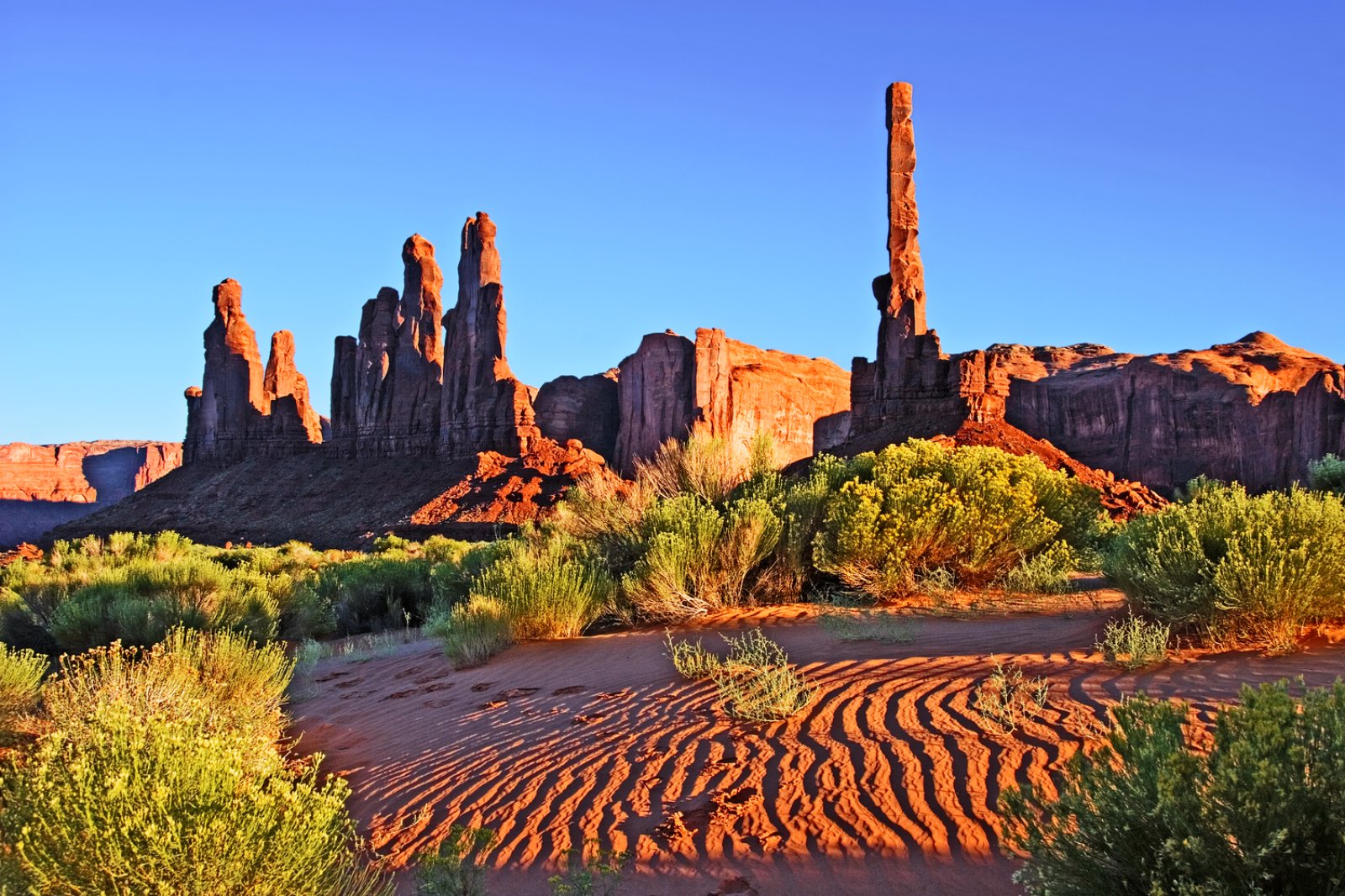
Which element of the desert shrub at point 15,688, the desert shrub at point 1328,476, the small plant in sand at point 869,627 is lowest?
the desert shrub at point 15,688

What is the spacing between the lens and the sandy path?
4.16 meters

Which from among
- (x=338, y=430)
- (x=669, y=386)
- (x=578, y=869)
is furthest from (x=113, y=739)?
(x=338, y=430)

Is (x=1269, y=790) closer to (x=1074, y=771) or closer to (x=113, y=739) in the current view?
(x=1074, y=771)

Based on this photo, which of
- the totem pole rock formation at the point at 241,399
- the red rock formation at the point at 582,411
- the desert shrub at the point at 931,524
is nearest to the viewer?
the desert shrub at the point at 931,524

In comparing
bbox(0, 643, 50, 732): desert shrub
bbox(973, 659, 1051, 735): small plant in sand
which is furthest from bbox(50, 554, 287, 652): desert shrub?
bbox(973, 659, 1051, 735): small plant in sand

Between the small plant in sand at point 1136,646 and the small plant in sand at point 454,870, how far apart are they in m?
4.00

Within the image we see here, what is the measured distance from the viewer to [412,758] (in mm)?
6434

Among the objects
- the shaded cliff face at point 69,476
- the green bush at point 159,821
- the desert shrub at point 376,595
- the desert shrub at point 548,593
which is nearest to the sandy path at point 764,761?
the green bush at point 159,821

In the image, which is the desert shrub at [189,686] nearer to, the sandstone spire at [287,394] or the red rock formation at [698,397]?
the red rock formation at [698,397]

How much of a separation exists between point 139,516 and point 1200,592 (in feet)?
224

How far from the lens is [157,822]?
333 cm

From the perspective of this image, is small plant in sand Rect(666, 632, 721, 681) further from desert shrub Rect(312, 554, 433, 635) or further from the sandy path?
desert shrub Rect(312, 554, 433, 635)

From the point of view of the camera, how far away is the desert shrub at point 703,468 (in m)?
12.6

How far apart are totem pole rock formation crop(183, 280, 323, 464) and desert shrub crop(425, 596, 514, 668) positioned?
225 feet
